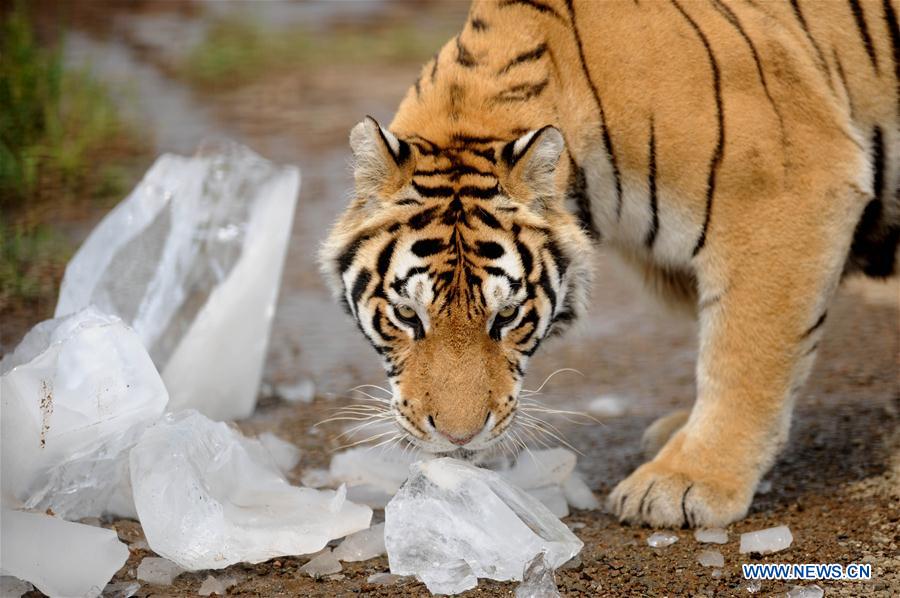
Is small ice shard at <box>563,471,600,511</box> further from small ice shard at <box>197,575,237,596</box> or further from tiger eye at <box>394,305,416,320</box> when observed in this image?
small ice shard at <box>197,575,237,596</box>

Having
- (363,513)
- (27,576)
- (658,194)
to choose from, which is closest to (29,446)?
(27,576)

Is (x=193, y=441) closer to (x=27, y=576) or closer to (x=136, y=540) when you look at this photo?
(x=136, y=540)

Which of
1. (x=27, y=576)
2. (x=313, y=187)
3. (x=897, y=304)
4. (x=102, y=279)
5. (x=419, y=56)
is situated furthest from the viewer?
(x=419, y=56)

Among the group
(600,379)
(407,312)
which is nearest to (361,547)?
(407,312)

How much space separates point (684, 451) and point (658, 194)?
557mm

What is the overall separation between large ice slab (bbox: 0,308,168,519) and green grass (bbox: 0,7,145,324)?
1378 millimetres

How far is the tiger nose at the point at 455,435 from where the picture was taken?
7.21 feet

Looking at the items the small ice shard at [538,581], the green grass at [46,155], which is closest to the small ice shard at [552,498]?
the small ice shard at [538,581]

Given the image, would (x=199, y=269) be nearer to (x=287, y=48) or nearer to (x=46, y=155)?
(x=46, y=155)

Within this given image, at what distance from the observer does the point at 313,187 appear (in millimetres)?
5188

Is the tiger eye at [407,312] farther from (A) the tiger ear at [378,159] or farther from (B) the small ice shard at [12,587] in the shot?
(B) the small ice shard at [12,587]

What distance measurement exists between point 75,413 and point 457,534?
0.76 meters

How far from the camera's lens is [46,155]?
15.2ft

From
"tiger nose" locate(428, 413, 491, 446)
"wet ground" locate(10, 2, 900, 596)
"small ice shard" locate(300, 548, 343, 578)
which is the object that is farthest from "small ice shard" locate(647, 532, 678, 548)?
"small ice shard" locate(300, 548, 343, 578)
